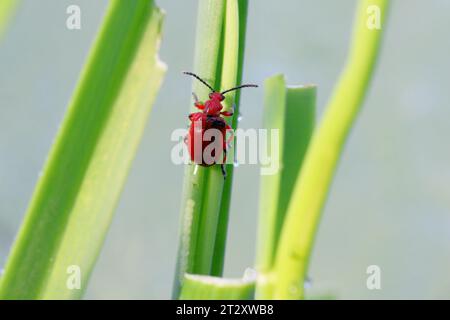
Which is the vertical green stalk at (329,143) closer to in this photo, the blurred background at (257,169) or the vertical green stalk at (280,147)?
the vertical green stalk at (280,147)

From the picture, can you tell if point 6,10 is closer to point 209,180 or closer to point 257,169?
point 209,180

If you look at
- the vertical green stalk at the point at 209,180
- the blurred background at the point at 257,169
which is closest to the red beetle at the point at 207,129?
the vertical green stalk at the point at 209,180

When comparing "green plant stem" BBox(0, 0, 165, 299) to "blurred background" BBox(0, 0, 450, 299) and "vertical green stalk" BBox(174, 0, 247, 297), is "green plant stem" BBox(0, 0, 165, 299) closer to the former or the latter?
"vertical green stalk" BBox(174, 0, 247, 297)

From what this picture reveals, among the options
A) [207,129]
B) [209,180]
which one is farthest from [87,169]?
[207,129]

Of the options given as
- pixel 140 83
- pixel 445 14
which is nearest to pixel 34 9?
pixel 445 14

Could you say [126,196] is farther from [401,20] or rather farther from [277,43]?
[401,20]
